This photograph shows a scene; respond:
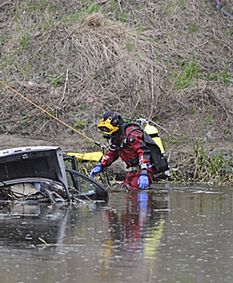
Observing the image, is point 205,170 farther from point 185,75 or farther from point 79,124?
point 185,75

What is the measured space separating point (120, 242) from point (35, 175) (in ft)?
11.3

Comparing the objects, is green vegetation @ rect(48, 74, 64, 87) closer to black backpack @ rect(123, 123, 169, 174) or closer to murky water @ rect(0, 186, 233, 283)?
black backpack @ rect(123, 123, 169, 174)

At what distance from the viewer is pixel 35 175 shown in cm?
1414

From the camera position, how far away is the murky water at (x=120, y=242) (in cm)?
909

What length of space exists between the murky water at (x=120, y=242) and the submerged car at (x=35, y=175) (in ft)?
0.78

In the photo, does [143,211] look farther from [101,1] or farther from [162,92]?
→ [101,1]

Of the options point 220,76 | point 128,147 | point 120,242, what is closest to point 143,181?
point 128,147

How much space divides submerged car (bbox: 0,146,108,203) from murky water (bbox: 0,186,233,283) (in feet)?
0.78

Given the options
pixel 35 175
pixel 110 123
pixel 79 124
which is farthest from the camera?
pixel 79 124

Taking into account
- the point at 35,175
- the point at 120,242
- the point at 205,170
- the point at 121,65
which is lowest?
the point at 120,242

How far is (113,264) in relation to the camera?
9.53 meters

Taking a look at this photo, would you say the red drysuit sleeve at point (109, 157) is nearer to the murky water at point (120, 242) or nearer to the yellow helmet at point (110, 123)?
the yellow helmet at point (110, 123)

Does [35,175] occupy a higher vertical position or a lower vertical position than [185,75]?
lower

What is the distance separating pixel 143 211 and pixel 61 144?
24.4ft
